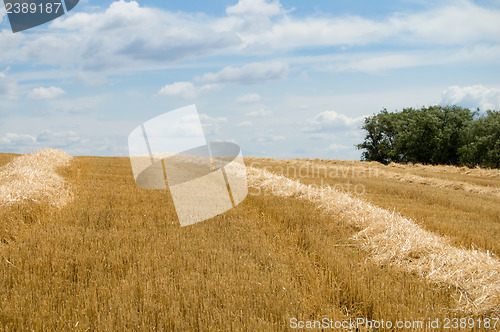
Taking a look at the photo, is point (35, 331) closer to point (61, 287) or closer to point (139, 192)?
point (61, 287)

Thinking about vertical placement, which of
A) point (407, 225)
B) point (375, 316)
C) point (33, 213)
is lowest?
point (407, 225)

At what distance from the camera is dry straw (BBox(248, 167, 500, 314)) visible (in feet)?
16.6

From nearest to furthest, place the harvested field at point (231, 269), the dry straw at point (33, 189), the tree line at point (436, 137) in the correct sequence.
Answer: the harvested field at point (231, 269), the dry straw at point (33, 189), the tree line at point (436, 137)

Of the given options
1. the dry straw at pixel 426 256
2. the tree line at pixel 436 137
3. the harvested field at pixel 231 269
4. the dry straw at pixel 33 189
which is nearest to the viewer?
the harvested field at pixel 231 269

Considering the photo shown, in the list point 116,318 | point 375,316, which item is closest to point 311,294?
point 375,316

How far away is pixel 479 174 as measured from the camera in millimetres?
23422

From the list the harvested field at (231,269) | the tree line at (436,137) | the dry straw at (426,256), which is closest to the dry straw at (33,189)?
the harvested field at (231,269)

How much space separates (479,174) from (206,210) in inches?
818

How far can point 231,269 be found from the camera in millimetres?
5508

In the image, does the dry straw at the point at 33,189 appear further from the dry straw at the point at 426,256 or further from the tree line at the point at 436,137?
the tree line at the point at 436,137

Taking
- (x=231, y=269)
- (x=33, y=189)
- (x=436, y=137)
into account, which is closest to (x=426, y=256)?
(x=231, y=269)

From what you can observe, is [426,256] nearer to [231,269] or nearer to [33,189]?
[231,269]

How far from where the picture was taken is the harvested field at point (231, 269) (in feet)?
14.5

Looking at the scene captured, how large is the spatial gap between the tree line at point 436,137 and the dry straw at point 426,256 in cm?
3238
